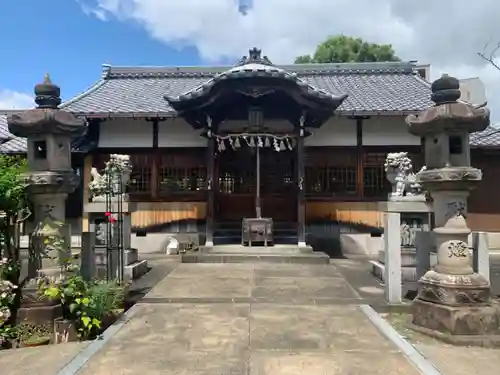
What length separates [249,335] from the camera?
18.5 feet

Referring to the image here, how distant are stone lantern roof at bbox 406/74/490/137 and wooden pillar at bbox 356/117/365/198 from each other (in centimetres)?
855

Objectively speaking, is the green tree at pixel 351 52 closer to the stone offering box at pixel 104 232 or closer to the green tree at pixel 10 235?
the stone offering box at pixel 104 232

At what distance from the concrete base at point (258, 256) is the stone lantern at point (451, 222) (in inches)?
237

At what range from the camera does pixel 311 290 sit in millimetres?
8500

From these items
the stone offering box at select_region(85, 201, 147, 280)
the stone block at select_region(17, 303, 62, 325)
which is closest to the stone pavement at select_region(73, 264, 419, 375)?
the stone block at select_region(17, 303, 62, 325)

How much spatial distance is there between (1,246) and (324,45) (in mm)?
36267

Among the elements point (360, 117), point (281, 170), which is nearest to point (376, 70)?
point (360, 117)

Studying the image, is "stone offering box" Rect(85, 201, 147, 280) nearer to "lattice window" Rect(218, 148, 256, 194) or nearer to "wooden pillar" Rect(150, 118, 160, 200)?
"wooden pillar" Rect(150, 118, 160, 200)

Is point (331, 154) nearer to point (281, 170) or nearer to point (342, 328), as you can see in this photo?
point (281, 170)

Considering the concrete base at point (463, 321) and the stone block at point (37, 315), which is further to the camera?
the stone block at point (37, 315)

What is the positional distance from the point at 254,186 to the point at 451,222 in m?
9.56

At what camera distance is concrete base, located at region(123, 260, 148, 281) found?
31.2 ft

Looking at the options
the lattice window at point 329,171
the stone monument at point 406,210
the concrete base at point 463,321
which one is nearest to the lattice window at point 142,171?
the lattice window at point 329,171

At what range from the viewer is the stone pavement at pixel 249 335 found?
4609mm
